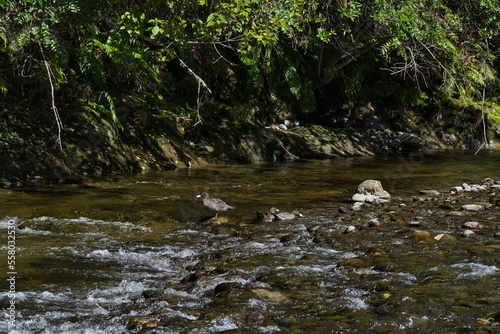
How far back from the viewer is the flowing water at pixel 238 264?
8.55 ft

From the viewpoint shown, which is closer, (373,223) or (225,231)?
(225,231)

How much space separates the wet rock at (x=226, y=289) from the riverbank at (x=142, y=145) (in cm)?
468

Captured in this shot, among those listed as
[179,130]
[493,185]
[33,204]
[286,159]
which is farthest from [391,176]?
[33,204]

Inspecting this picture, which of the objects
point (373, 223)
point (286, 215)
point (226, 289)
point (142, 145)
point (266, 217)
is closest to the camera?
point (226, 289)

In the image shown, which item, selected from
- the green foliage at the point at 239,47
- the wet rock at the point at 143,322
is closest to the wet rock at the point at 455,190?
the green foliage at the point at 239,47

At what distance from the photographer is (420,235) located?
13.7ft

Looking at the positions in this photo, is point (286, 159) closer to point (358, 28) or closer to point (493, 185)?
point (358, 28)

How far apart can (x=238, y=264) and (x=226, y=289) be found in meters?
0.57

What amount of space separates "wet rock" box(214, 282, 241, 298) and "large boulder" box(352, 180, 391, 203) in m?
3.44

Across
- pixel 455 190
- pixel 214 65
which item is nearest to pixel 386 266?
pixel 455 190

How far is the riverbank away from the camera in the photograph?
23.3 feet

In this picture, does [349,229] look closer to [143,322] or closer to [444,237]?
[444,237]

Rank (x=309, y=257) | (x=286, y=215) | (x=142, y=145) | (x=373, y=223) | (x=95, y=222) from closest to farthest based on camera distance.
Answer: (x=309, y=257) → (x=373, y=223) → (x=95, y=222) → (x=286, y=215) → (x=142, y=145)

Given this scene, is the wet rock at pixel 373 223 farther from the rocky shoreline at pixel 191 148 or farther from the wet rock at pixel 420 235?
the rocky shoreline at pixel 191 148
